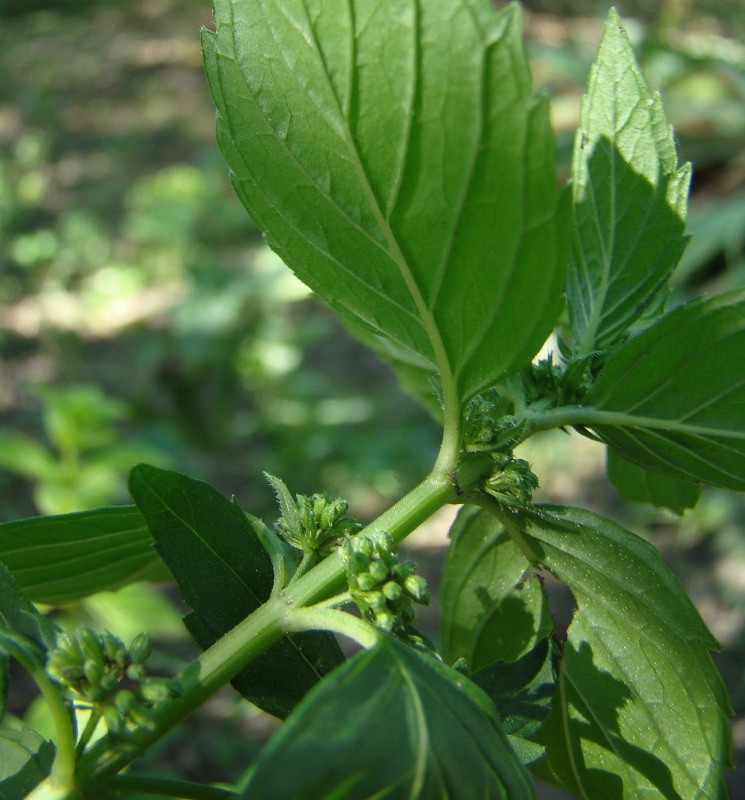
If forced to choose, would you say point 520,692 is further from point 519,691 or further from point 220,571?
point 220,571

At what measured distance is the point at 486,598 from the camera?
2.24 feet

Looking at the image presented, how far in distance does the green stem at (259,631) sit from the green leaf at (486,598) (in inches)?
4.8

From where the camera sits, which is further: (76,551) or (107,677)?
(76,551)

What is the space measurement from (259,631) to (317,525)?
0.08m

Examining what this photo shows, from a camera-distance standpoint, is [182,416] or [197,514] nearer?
[197,514]

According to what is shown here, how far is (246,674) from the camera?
58 cm

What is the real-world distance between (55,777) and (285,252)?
0.33 metres

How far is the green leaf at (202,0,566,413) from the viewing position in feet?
1.56

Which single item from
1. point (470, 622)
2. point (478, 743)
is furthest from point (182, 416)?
point (478, 743)

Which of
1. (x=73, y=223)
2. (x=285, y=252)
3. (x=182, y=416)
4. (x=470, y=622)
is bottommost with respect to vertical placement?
(x=470, y=622)

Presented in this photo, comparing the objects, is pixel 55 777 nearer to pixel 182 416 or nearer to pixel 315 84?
pixel 315 84

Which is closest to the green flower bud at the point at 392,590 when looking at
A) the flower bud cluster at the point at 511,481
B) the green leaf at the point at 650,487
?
the flower bud cluster at the point at 511,481

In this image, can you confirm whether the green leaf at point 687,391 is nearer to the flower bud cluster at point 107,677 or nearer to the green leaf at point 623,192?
the green leaf at point 623,192

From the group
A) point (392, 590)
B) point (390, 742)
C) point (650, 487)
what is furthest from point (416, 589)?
point (650, 487)
